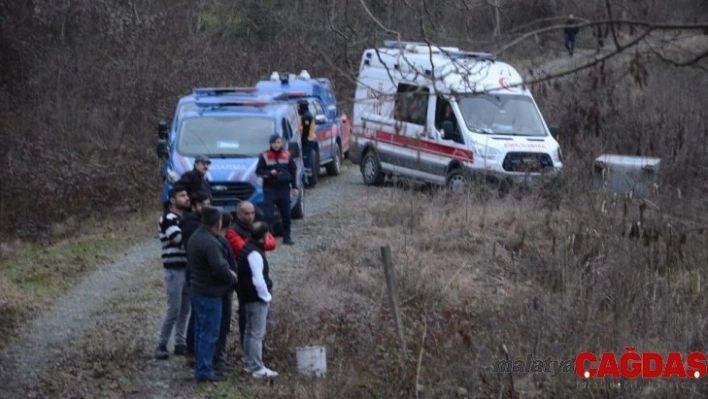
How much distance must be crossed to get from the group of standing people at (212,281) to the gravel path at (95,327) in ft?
1.41

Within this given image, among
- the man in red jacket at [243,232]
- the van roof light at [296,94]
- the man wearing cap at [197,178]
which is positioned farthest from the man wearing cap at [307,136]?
the man in red jacket at [243,232]

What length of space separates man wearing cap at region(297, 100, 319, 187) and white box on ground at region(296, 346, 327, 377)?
11234 mm

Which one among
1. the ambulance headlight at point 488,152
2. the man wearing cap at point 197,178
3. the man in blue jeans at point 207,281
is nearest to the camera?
the man in blue jeans at point 207,281

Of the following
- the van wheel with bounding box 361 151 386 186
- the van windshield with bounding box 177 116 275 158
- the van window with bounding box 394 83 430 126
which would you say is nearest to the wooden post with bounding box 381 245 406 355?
the van window with bounding box 394 83 430 126

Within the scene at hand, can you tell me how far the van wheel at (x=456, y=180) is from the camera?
19.8 m

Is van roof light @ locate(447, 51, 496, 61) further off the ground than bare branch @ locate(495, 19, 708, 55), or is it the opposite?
bare branch @ locate(495, 19, 708, 55)

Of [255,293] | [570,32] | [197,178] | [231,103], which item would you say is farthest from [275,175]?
[570,32]

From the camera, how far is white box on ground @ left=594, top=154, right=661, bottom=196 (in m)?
14.8

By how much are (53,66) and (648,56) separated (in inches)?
905

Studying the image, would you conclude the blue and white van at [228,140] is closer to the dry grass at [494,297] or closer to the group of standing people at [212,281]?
the dry grass at [494,297]

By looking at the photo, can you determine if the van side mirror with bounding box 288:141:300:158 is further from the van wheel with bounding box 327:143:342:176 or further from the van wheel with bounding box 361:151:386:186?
the van wheel with bounding box 327:143:342:176

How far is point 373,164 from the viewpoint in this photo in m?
23.5

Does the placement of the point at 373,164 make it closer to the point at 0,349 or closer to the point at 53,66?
the point at 53,66

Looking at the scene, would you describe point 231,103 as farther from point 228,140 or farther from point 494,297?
point 494,297
